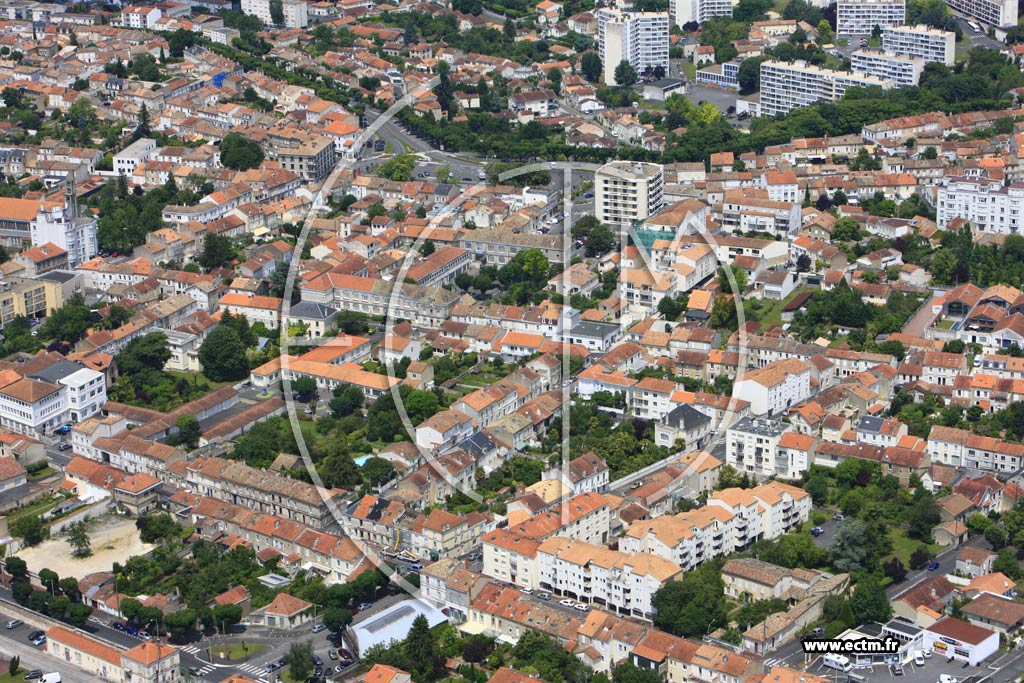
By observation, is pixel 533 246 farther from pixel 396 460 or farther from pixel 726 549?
pixel 726 549

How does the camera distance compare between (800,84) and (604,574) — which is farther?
(800,84)

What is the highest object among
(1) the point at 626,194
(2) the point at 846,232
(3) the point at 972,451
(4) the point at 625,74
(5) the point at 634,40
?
(5) the point at 634,40

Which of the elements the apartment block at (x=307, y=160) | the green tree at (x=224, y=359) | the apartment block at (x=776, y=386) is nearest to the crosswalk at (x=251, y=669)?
the green tree at (x=224, y=359)

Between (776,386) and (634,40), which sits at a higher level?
(634,40)

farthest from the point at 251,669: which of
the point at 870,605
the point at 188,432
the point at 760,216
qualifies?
the point at 760,216

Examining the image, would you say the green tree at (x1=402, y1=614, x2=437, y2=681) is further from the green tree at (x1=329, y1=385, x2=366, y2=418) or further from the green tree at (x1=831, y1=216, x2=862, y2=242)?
the green tree at (x1=831, y1=216, x2=862, y2=242)

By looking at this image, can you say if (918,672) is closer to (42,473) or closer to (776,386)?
(776,386)
